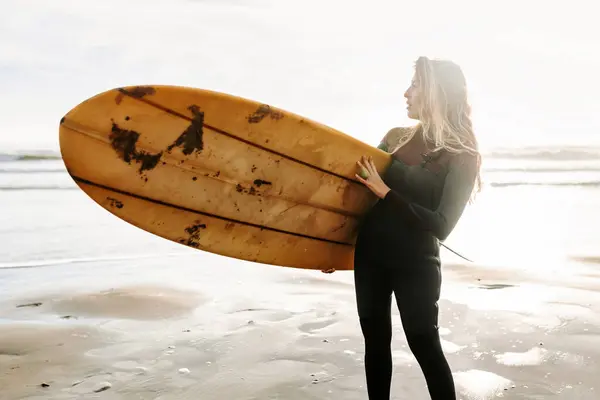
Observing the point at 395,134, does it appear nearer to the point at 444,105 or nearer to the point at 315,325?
the point at 444,105

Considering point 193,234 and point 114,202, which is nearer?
point 114,202

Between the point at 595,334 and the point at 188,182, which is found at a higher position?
the point at 188,182

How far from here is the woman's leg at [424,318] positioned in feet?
6.92

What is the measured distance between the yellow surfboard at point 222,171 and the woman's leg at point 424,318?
1.64 ft

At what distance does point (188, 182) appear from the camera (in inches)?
103

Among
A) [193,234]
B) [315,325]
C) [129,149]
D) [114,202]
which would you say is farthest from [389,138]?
[315,325]

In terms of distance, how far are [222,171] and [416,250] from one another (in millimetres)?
943

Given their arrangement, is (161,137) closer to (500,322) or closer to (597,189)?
(500,322)

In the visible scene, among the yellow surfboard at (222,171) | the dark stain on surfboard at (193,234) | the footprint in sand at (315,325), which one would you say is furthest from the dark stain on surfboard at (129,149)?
the footprint in sand at (315,325)

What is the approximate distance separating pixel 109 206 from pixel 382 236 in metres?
1.17

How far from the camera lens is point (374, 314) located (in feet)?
7.32

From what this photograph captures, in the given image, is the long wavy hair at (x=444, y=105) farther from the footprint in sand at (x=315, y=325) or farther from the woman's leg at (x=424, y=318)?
the footprint in sand at (x=315, y=325)

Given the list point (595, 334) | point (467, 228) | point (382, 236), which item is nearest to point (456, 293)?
point (595, 334)

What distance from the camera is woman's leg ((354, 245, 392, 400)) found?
2.19m
